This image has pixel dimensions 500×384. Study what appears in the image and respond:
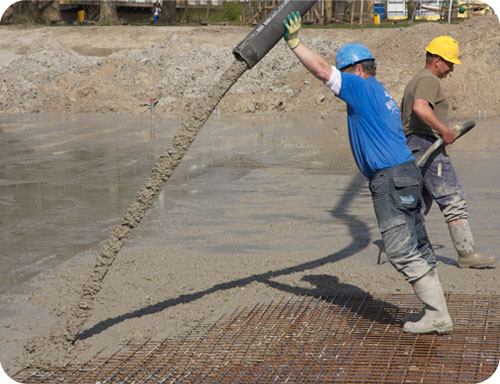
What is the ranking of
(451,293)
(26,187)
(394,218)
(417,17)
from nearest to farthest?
(394,218) < (451,293) < (26,187) < (417,17)

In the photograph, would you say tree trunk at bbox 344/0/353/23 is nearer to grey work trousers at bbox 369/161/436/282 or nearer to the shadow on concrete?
the shadow on concrete

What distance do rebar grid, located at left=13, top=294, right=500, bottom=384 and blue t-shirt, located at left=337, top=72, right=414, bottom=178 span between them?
111 centimetres

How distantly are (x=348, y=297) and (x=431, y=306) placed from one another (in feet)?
3.44

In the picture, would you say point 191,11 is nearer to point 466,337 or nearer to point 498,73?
point 498,73

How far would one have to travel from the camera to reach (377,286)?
549 cm

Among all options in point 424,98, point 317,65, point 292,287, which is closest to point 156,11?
point 424,98

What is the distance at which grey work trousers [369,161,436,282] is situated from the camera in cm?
419

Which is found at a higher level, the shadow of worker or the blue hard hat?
the blue hard hat

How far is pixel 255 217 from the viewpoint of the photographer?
7.76m

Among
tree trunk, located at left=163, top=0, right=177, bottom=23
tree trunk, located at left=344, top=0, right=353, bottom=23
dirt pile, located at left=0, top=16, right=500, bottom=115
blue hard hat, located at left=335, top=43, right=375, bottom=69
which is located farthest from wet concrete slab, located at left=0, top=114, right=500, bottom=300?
tree trunk, located at left=163, top=0, right=177, bottom=23

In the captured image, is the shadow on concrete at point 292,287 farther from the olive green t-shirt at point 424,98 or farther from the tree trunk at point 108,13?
the tree trunk at point 108,13

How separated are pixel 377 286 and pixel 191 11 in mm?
32113

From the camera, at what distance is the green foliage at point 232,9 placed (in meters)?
32.6

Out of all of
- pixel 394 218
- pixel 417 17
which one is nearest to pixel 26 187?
pixel 394 218
